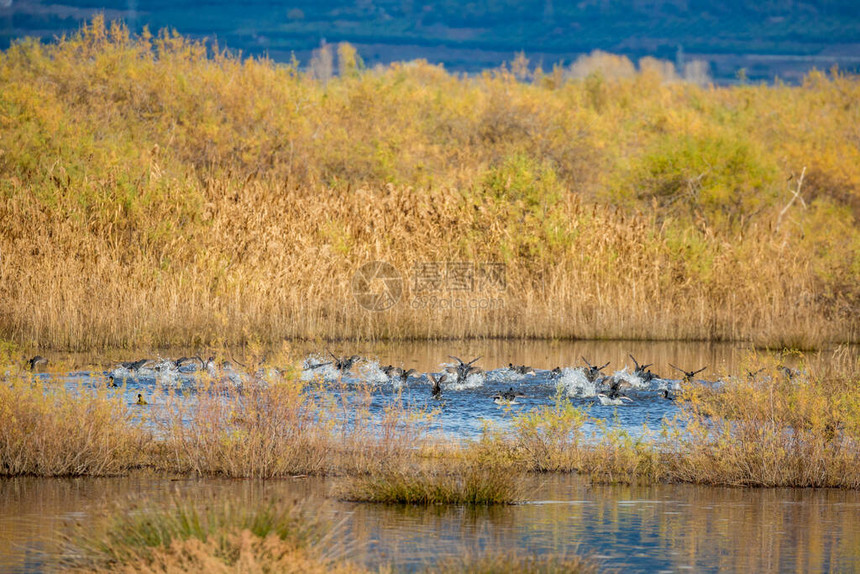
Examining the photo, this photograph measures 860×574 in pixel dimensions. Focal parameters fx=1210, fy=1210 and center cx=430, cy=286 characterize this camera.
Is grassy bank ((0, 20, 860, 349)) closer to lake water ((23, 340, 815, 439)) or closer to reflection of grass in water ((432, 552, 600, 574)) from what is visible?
lake water ((23, 340, 815, 439))

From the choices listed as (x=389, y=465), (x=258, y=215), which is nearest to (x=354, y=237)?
(x=258, y=215)

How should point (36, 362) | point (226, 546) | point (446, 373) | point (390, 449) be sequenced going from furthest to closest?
1. point (36, 362)
2. point (446, 373)
3. point (390, 449)
4. point (226, 546)

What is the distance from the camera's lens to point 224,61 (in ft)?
125

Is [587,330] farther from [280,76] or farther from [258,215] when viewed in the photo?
[280,76]

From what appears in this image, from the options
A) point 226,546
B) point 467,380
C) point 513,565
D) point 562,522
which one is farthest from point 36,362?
point 513,565

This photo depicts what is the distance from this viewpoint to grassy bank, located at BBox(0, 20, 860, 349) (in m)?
21.5

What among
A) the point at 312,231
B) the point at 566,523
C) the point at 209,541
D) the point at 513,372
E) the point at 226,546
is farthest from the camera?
the point at 312,231

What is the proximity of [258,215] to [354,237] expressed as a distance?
2.04 m

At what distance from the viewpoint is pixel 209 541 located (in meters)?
7.17

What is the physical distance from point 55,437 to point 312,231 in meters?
14.0

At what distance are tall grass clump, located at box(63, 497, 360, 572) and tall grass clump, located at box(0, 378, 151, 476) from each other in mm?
2699

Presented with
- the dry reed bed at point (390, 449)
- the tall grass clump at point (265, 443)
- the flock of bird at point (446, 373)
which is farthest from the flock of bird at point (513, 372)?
the tall grass clump at point (265, 443)

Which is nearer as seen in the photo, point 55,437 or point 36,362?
point 55,437

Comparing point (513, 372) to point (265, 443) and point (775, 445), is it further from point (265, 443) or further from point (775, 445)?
point (265, 443)
